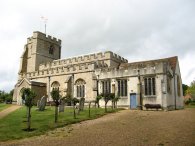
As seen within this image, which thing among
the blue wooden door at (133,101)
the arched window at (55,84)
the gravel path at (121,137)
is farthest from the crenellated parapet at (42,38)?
the gravel path at (121,137)

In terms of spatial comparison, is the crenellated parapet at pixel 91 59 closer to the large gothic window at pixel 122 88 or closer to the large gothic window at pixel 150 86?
the large gothic window at pixel 122 88

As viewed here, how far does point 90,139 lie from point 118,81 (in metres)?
19.9

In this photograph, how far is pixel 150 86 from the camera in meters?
28.6

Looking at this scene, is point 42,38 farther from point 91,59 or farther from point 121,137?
point 121,137

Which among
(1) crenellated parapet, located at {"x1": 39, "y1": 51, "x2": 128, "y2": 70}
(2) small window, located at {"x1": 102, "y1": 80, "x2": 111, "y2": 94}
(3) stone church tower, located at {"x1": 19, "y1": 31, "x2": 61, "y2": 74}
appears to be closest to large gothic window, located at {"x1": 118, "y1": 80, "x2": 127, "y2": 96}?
(2) small window, located at {"x1": 102, "y1": 80, "x2": 111, "y2": 94}

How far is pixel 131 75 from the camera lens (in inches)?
1187

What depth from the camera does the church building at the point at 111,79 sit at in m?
28.3

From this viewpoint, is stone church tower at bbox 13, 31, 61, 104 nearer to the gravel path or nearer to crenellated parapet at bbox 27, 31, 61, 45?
crenellated parapet at bbox 27, 31, 61, 45

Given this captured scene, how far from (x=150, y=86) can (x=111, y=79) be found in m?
5.77

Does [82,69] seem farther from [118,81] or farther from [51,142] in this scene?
[51,142]

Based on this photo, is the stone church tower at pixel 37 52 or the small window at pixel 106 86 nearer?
the small window at pixel 106 86

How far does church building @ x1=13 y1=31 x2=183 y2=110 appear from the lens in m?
28.3

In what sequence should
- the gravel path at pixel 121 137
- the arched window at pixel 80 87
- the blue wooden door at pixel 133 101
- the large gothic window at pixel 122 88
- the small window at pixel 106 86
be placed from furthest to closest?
the arched window at pixel 80 87 < the small window at pixel 106 86 < the large gothic window at pixel 122 88 < the blue wooden door at pixel 133 101 < the gravel path at pixel 121 137

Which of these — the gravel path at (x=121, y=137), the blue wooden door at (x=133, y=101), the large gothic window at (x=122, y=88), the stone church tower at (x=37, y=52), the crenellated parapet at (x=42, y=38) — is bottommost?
the gravel path at (x=121, y=137)
